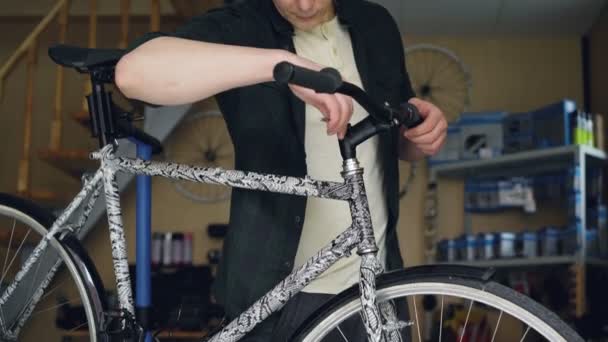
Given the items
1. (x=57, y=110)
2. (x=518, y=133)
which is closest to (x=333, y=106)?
(x=57, y=110)

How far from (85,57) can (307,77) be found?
1.59ft

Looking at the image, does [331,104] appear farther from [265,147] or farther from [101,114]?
[101,114]

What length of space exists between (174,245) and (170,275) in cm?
44

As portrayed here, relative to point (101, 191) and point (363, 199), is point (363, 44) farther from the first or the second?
point (101, 191)

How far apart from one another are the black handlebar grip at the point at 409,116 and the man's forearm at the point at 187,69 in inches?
7.6

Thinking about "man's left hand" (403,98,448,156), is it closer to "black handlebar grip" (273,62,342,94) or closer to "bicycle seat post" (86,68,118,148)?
"black handlebar grip" (273,62,342,94)

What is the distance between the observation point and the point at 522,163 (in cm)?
435

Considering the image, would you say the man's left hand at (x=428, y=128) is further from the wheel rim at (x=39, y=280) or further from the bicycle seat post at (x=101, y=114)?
the wheel rim at (x=39, y=280)

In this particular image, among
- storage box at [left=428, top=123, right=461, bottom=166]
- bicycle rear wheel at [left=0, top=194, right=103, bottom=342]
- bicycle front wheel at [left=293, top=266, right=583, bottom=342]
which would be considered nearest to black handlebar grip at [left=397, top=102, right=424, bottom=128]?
bicycle front wheel at [left=293, top=266, right=583, bottom=342]

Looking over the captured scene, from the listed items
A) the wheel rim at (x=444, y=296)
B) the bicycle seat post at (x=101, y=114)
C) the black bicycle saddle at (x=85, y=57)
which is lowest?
the wheel rim at (x=444, y=296)

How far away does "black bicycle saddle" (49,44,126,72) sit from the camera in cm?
122

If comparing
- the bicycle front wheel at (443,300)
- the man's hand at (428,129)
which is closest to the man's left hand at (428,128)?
the man's hand at (428,129)

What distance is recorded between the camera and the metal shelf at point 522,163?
3.95 metres

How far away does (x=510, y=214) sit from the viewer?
4723mm
